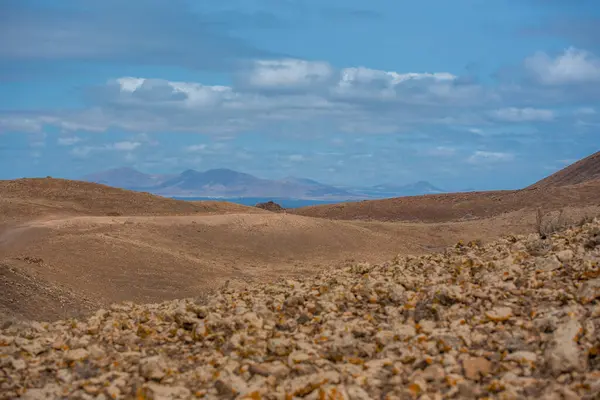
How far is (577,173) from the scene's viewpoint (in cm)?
5741

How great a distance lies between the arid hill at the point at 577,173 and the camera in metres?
55.2

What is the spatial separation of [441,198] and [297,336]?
3960cm

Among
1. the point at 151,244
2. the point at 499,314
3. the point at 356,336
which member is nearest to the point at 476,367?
the point at 499,314

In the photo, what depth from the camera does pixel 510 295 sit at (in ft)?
23.4

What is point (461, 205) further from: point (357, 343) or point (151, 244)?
point (357, 343)

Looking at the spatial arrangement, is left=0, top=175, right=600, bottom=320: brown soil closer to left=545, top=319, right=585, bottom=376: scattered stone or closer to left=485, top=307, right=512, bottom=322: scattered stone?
left=485, top=307, right=512, bottom=322: scattered stone

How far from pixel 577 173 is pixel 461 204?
792 inches

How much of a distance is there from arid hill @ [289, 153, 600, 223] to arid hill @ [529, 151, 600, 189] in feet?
40.5

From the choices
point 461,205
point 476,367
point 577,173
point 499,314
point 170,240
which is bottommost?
point 476,367

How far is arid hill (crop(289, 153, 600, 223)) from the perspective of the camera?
39.0 meters

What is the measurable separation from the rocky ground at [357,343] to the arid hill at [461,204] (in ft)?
103

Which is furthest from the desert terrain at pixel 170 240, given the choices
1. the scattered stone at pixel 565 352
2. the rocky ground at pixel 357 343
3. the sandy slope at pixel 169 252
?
the scattered stone at pixel 565 352

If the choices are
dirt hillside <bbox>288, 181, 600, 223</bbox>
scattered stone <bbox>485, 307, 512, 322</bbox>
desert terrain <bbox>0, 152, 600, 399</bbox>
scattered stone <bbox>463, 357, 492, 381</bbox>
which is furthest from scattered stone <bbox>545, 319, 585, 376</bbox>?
dirt hillside <bbox>288, 181, 600, 223</bbox>

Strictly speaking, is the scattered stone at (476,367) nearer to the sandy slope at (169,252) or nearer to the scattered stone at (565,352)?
the scattered stone at (565,352)
